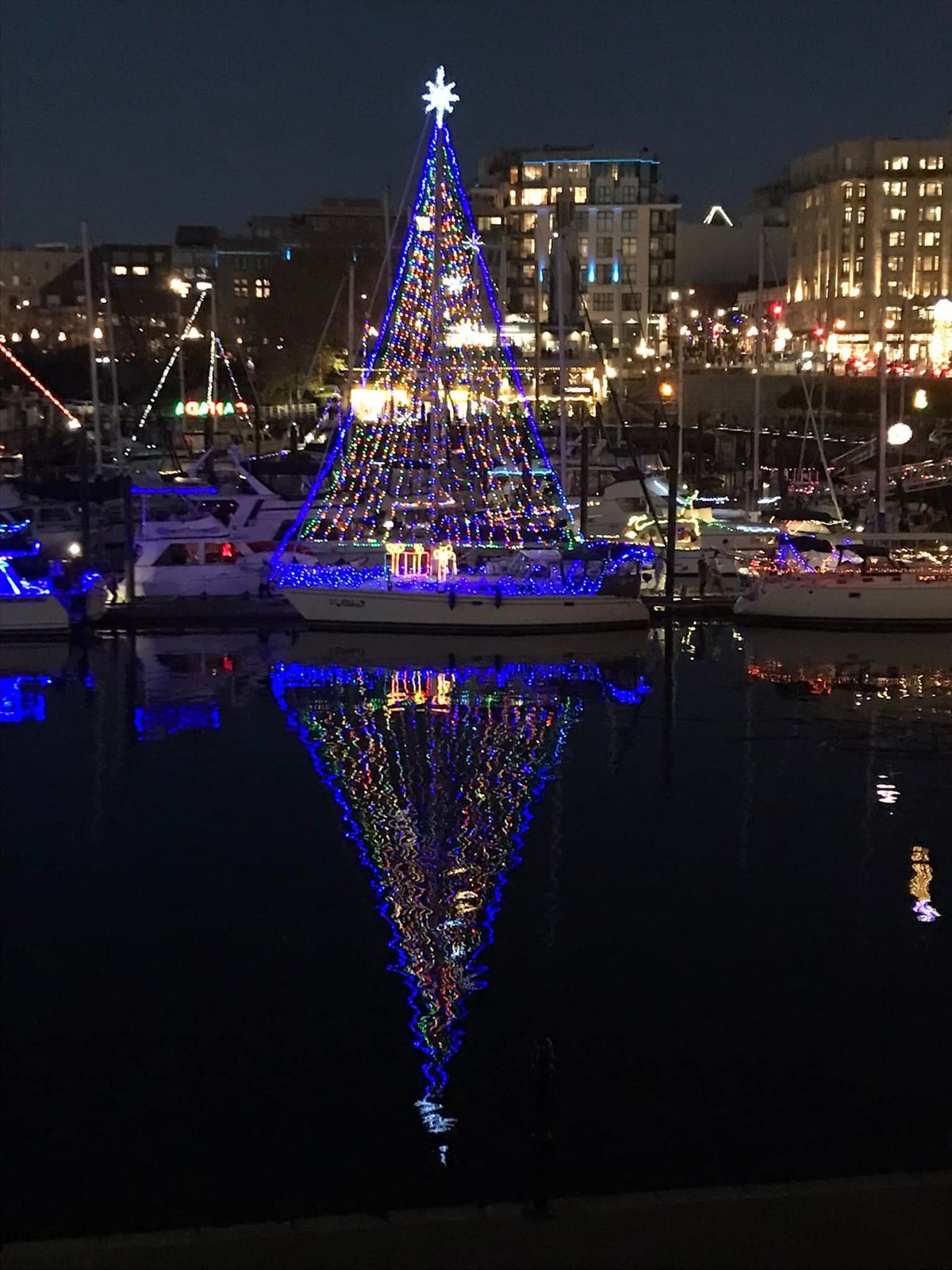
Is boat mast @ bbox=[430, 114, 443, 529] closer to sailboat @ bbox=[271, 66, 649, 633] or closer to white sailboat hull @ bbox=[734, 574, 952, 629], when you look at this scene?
sailboat @ bbox=[271, 66, 649, 633]

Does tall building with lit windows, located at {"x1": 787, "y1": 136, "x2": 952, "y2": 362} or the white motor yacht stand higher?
tall building with lit windows, located at {"x1": 787, "y1": 136, "x2": 952, "y2": 362}

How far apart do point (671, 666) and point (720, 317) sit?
57.8 metres

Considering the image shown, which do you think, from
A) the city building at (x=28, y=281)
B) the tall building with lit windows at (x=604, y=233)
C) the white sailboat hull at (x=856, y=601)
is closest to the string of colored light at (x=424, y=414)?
the white sailboat hull at (x=856, y=601)

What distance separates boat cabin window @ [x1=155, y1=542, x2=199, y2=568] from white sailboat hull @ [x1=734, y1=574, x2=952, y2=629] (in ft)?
31.5

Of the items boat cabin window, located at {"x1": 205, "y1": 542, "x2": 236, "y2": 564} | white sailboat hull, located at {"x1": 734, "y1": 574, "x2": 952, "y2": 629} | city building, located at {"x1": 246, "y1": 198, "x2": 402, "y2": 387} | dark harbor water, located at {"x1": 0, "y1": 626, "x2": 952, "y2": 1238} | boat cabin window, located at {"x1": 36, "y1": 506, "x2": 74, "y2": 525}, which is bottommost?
dark harbor water, located at {"x1": 0, "y1": 626, "x2": 952, "y2": 1238}

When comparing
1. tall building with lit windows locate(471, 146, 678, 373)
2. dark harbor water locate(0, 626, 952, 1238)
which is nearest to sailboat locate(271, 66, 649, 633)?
dark harbor water locate(0, 626, 952, 1238)

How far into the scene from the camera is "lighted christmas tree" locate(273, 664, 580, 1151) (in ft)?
32.8

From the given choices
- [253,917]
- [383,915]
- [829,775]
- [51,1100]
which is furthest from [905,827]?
[51,1100]

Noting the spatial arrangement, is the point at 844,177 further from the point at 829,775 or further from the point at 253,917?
the point at 253,917

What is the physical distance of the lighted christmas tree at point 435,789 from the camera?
9984 mm

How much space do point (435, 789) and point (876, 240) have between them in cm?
7297

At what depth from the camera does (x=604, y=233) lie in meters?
84.2

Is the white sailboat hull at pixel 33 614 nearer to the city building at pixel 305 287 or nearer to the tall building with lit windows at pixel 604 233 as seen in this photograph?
the city building at pixel 305 287

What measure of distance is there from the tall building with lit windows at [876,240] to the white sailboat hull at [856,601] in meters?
55.0
